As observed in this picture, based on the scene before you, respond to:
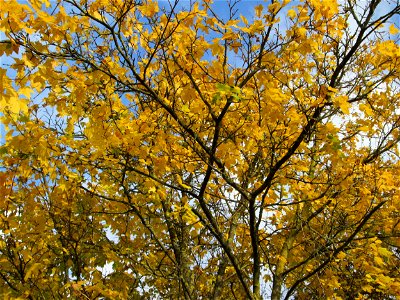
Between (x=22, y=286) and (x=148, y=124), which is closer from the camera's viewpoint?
(x=148, y=124)

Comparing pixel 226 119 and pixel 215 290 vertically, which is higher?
pixel 226 119

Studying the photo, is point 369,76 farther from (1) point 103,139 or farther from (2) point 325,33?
(1) point 103,139

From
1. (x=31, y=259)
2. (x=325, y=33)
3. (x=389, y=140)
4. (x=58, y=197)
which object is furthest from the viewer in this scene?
(x=389, y=140)

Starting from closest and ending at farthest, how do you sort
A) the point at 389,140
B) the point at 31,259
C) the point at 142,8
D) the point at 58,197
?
the point at 142,8 < the point at 31,259 < the point at 58,197 < the point at 389,140

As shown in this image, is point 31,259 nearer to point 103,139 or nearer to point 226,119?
point 103,139

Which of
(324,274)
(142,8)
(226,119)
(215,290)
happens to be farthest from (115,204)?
(324,274)

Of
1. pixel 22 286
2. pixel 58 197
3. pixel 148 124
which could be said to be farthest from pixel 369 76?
pixel 22 286

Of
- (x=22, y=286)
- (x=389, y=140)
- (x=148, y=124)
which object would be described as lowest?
(x=22, y=286)

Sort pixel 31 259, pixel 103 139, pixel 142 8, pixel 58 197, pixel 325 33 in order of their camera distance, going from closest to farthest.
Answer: pixel 142 8, pixel 103 139, pixel 325 33, pixel 31 259, pixel 58 197

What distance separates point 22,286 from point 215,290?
8.38 feet

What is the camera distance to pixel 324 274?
653 centimetres

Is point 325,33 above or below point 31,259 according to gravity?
above

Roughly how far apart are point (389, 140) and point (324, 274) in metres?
2.37

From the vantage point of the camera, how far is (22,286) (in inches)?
192
